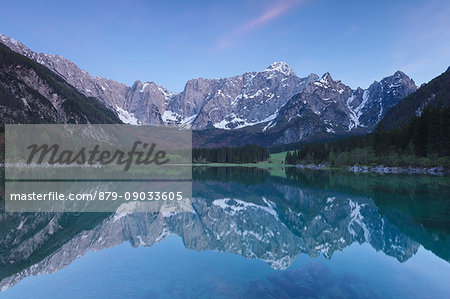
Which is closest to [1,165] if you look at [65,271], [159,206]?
[159,206]

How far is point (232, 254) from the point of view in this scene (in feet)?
58.3

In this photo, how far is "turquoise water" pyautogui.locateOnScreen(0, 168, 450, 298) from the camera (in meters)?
12.4

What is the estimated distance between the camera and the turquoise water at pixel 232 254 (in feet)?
40.7

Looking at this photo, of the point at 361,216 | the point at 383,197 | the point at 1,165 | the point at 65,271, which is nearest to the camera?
the point at 65,271

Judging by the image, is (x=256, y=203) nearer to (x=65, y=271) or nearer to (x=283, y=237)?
(x=283, y=237)

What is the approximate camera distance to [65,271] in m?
14.3

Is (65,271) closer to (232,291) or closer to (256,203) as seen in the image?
(232,291)

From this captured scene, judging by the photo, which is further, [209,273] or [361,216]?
[361,216]

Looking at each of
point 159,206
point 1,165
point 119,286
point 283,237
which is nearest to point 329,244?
point 283,237

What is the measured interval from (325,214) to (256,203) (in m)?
9.84

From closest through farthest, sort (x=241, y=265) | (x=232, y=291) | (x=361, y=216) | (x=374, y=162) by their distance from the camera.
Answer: (x=232, y=291) → (x=241, y=265) → (x=361, y=216) → (x=374, y=162)

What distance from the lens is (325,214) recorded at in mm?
29578

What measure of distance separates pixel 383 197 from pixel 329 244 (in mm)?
22578

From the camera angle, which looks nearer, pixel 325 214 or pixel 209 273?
pixel 209 273
